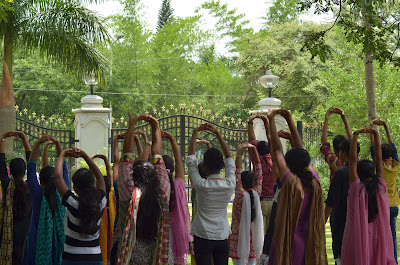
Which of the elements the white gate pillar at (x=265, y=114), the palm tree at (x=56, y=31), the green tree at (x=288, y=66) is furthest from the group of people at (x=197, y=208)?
the green tree at (x=288, y=66)

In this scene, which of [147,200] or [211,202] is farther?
[211,202]

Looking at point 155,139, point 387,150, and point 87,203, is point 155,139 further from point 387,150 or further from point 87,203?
point 387,150

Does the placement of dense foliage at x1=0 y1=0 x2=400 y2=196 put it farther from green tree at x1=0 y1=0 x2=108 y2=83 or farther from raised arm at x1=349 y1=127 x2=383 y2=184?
raised arm at x1=349 y1=127 x2=383 y2=184

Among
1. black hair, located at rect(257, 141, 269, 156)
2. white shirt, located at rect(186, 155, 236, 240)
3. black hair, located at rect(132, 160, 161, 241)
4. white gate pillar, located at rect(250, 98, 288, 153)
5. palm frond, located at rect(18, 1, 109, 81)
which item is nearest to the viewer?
black hair, located at rect(132, 160, 161, 241)

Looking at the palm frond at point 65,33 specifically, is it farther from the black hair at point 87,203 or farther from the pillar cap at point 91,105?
the black hair at point 87,203

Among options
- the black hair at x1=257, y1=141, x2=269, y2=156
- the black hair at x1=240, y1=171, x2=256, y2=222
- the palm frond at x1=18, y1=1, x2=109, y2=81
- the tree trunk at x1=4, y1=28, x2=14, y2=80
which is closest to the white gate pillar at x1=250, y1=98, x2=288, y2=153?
the palm frond at x1=18, y1=1, x2=109, y2=81

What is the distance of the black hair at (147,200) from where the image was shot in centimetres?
445

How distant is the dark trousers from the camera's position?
5.14 meters

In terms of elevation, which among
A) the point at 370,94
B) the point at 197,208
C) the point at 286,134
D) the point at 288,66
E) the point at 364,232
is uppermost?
the point at 288,66

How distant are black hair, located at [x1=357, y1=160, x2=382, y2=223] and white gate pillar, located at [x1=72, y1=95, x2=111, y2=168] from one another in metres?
10.00

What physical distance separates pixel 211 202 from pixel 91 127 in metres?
9.98

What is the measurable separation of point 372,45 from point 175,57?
30504 mm

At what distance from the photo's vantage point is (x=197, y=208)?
17.1ft

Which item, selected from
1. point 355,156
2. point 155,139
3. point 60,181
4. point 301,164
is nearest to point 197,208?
point 155,139
